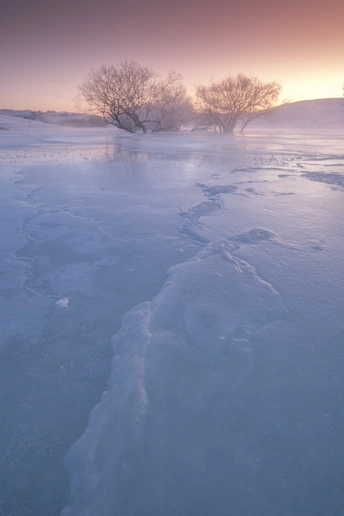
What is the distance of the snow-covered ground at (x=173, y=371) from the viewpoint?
1214mm

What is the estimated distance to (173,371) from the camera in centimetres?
173

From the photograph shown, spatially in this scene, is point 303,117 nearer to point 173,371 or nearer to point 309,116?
point 309,116

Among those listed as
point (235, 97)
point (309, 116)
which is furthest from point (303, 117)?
point (235, 97)

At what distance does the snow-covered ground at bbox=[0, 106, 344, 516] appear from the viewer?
1.21m

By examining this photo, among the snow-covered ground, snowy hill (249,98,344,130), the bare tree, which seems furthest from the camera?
snowy hill (249,98,344,130)

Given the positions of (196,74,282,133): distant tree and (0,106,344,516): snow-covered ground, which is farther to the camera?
(196,74,282,133): distant tree

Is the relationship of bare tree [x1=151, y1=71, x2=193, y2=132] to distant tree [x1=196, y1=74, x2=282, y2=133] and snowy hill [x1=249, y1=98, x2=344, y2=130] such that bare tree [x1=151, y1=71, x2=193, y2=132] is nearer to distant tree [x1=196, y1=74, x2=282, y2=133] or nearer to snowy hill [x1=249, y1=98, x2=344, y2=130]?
distant tree [x1=196, y1=74, x2=282, y2=133]

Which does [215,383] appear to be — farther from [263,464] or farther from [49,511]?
[49,511]

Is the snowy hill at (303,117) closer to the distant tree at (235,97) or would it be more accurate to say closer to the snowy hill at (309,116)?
the snowy hill at (309,116)

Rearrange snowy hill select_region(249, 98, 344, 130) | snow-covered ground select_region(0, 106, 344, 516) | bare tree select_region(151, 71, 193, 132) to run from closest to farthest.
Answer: snow-covered ground select_region(0, 106, 344, 516) → bare tree select_region(151, 71, 193, 132) → snowy hill select_region(249, 98, 344, 130)

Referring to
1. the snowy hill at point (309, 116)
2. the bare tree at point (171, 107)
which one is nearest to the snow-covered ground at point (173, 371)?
the bare tree at point (171, 107)

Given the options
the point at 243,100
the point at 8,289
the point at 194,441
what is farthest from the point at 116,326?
the point at 243,100

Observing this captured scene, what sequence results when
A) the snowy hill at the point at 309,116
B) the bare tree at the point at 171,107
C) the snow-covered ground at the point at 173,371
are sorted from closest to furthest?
the snow-covered ground at the point at 173,371 < the bare tree at the point at 171,107 < the snowy hill at the point at 309,116

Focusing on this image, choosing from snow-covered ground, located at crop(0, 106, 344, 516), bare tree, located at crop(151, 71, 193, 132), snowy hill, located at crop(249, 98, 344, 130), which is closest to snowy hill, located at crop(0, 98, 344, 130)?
snowy hill, located at crop(249, 98, 344, 130)
